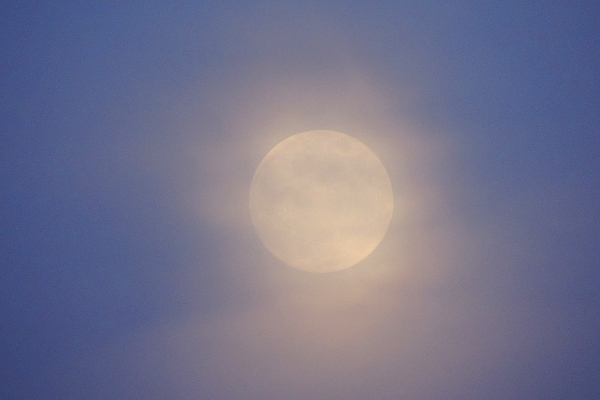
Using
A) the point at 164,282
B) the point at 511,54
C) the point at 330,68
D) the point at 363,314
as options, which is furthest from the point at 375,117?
the point at 164,282

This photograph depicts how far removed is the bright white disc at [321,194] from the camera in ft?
5.78

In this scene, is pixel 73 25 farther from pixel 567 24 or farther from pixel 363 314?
pixel 567 24

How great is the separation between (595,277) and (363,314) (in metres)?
1.16

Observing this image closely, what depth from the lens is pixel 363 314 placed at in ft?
5.95

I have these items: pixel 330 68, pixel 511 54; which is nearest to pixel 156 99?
pixel 330 68

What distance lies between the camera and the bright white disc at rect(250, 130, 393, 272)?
176 cm

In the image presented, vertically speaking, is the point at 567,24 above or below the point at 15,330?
above

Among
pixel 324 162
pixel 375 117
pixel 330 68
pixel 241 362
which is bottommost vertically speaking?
pixel 241 362

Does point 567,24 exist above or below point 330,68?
above

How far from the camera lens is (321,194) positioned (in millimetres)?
1757

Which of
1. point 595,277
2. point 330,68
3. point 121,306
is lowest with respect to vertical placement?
point 121,306

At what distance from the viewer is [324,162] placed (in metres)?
1.77

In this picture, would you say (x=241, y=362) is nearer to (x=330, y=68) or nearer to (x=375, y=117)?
(x=375, y=117)

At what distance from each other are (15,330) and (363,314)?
68.3 inches
